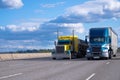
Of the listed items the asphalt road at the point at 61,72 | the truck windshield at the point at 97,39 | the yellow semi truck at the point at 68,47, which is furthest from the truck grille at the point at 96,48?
the asphalt road at the point at 61,72

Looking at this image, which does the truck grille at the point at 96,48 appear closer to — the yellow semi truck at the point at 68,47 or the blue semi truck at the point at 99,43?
the blue semi truck at the point at 99,43

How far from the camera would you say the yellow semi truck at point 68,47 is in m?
53.2

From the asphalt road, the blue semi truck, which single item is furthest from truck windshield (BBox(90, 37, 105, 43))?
the asphalt road

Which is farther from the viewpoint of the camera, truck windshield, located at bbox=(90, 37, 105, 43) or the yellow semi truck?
the yellow semi truck

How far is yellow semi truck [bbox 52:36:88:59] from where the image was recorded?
53.2m

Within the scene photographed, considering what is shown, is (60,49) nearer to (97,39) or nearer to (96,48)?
(96,48)

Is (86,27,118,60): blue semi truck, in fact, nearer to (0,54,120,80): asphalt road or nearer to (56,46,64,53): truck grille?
(56,46,64,53): truck grille

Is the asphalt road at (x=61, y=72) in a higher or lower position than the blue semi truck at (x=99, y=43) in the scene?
lower

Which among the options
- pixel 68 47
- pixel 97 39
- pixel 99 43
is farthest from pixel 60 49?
pixel 99 43

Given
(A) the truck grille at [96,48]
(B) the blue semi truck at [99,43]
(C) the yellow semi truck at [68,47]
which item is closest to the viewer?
(B) the blue semi truck at [99,43]

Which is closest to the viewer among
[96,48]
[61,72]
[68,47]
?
[61,72]

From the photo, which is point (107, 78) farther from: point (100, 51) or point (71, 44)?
point (71, 44)

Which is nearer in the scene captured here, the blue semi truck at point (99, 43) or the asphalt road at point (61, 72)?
the asphalt road at point (61, 72)

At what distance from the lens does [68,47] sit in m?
54.8
